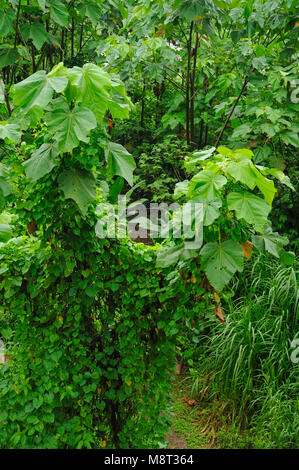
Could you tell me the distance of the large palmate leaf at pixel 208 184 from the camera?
149 centimetres

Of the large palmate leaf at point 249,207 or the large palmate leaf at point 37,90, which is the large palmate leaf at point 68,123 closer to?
the large palmate leaf at point 37,90

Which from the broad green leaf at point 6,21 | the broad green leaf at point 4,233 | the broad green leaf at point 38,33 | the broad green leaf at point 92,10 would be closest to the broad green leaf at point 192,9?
the broad green leaf at point 92,10

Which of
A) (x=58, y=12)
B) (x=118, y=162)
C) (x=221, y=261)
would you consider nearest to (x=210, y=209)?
(x=221, y=261)

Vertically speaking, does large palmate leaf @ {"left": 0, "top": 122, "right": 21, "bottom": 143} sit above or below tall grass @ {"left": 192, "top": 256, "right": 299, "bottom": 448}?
above

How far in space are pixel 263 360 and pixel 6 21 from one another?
2.64 m

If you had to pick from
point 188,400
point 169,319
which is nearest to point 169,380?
point 169,319

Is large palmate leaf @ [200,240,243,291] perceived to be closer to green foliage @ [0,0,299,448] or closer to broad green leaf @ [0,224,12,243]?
green foliage @ [0,0,299,448]

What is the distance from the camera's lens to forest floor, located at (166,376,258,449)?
271 cm

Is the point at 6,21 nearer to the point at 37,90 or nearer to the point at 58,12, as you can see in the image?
the point at 58,12

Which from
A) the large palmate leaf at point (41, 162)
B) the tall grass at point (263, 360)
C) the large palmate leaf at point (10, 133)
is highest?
the large palmate leaf at point (10, 133)

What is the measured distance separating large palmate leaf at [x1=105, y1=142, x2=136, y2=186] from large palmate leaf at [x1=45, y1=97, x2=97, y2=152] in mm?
219

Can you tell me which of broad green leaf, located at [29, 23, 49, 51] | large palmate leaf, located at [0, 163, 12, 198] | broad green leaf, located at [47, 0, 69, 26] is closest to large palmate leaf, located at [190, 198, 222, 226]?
large palmate leaf, located at [0, 163, 12, 198]

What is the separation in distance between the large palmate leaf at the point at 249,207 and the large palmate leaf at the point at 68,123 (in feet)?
1.88

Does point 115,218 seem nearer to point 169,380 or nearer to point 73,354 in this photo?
point 73,354
